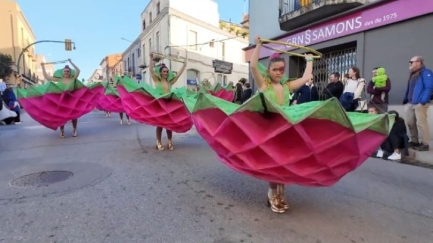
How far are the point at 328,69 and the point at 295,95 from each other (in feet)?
10.9

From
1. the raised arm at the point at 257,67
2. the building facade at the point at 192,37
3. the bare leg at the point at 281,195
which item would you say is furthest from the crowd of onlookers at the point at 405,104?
the building facade at the point at 192,37

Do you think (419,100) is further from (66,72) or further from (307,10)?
(66,72)

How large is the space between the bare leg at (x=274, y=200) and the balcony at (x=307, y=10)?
8.62m

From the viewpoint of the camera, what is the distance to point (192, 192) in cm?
394

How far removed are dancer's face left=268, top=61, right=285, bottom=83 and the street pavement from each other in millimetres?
1451

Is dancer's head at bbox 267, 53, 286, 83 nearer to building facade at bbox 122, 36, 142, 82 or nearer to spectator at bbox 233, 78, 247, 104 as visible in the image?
spectator at bbox 233, 78, 247, 104

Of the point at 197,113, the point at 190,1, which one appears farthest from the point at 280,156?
the point at 190,1

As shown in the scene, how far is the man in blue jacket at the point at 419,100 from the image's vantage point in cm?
612

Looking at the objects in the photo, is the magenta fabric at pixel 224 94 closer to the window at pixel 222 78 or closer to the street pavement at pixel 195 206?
the street pavement at pixel 195 206

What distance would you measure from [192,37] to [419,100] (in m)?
27.2

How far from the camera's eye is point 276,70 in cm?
319

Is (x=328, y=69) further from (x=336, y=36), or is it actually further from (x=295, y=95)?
(x=295, y=95)

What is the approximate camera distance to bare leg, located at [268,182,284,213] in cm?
327

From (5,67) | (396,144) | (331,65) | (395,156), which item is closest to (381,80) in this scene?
(396,144)
